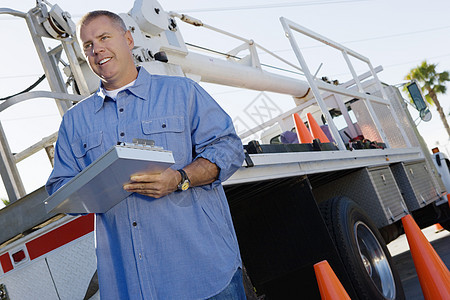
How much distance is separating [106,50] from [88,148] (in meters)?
0.35

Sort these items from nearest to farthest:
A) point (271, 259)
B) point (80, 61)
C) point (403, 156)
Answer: point (271, 259), point (80, 61), point (403, 156)

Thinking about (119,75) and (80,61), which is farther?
(80,61)

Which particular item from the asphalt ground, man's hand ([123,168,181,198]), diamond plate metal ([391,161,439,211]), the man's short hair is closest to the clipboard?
man's hand ([123,168,181,198])

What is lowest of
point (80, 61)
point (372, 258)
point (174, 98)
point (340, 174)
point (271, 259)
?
point (372, 258)

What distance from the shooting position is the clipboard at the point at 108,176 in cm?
138

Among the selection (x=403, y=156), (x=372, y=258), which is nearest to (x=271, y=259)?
(x=372, y=258)

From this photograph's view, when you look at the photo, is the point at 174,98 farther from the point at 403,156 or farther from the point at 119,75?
the point at 403,156

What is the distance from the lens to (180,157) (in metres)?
1.78

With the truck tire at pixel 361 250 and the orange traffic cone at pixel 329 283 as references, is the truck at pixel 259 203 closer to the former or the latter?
the truck tire at pixel 361 250

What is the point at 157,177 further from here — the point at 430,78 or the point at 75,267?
the point at 430,78

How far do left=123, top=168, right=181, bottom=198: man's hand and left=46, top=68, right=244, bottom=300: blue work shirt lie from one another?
0.35ft

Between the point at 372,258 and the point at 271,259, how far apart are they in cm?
82

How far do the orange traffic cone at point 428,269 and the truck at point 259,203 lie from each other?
0.81ft

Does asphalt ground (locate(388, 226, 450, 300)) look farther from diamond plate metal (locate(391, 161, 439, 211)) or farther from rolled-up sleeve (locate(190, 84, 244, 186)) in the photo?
rolled-up sleeve (locate(190, 84, 244, 186))
